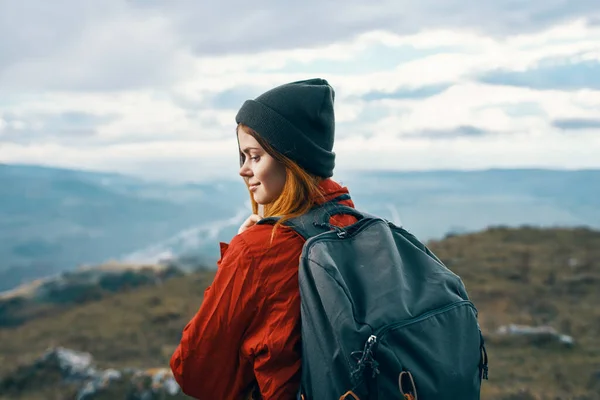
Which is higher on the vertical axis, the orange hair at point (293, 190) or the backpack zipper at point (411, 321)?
the orange hair at point (293, 190)

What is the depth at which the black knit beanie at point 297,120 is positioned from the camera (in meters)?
2.42

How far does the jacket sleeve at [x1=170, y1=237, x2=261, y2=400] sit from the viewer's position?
7.41 ft

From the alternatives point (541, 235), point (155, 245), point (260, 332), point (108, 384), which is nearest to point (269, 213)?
point (260, 332)

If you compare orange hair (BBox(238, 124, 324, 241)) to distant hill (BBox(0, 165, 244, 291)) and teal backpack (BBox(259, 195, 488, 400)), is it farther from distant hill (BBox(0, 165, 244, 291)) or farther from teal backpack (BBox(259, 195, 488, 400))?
distant hill (BBox(0, 165, 244, 291))

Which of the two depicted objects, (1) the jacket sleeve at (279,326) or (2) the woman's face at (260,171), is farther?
(2) the woman's face at (260,171)

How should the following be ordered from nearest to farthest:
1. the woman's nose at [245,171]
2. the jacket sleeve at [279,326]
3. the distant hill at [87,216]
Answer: the jacket sleeve at [279,326] → the woman's nose at [245,171] → the distant hill at [87,216]

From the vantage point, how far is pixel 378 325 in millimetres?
2061

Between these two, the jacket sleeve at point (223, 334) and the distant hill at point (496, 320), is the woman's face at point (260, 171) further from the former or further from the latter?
the distant hill at point (496, 320)

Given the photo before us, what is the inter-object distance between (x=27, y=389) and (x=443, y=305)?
1000 centimetres

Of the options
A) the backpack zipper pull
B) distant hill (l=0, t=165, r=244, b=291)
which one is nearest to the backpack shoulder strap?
the backpack zipper pull

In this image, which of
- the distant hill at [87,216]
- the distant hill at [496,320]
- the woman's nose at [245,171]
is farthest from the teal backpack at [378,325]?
the distant hill at [87,216]

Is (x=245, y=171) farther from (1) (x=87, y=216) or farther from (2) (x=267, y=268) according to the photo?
(1) (x=87, y=216)

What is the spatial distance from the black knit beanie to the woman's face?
0.07m

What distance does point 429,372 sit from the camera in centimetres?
210
